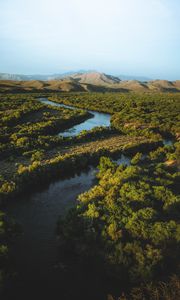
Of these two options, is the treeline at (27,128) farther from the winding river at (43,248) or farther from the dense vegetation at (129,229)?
the dense vegetation at (129,229)

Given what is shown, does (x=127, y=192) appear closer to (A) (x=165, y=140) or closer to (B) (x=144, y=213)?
(B) (x=144, y=213)

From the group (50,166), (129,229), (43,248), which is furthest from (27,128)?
(129,229)

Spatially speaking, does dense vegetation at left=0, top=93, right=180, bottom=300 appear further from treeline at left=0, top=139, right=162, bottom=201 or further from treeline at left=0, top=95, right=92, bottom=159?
treeline at left=0, top=95, right=92, bottom=159

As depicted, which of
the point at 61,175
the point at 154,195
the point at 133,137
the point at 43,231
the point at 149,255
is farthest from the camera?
the point at 133,137

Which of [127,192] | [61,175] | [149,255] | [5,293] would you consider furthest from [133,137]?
[5,293]

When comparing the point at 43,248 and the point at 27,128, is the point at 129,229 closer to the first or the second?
the point at 43,248

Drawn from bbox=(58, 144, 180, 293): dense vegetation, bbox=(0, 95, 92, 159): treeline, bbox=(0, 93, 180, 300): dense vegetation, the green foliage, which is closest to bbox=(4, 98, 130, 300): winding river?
bbox=(0, 93, 180, 300): dense vegetation

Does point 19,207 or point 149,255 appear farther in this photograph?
point 19,207
